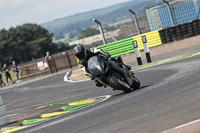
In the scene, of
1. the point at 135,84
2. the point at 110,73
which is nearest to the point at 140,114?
the point at 110,73

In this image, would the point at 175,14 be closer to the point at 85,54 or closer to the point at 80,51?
the point at 85,54

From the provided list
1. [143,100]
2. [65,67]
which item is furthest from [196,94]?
[65,67]

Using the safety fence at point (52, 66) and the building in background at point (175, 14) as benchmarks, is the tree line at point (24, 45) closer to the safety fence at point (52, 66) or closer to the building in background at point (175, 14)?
the building in background at point (175, 14)

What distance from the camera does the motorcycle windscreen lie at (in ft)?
32.4

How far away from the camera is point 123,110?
7.89 m

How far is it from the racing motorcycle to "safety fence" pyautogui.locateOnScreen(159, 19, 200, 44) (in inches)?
755

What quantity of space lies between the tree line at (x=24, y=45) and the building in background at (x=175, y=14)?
237ft

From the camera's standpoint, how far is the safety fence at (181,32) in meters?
29.4

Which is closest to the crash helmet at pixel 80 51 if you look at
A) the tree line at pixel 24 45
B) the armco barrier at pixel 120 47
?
the armco barrier at pixel 120 47

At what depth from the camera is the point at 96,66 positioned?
9.88 metres

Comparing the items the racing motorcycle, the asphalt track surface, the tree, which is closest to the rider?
the racing motorcycle

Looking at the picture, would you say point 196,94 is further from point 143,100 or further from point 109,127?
point 109,127

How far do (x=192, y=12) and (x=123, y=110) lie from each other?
41671 mm

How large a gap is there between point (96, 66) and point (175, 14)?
39.3 metres
